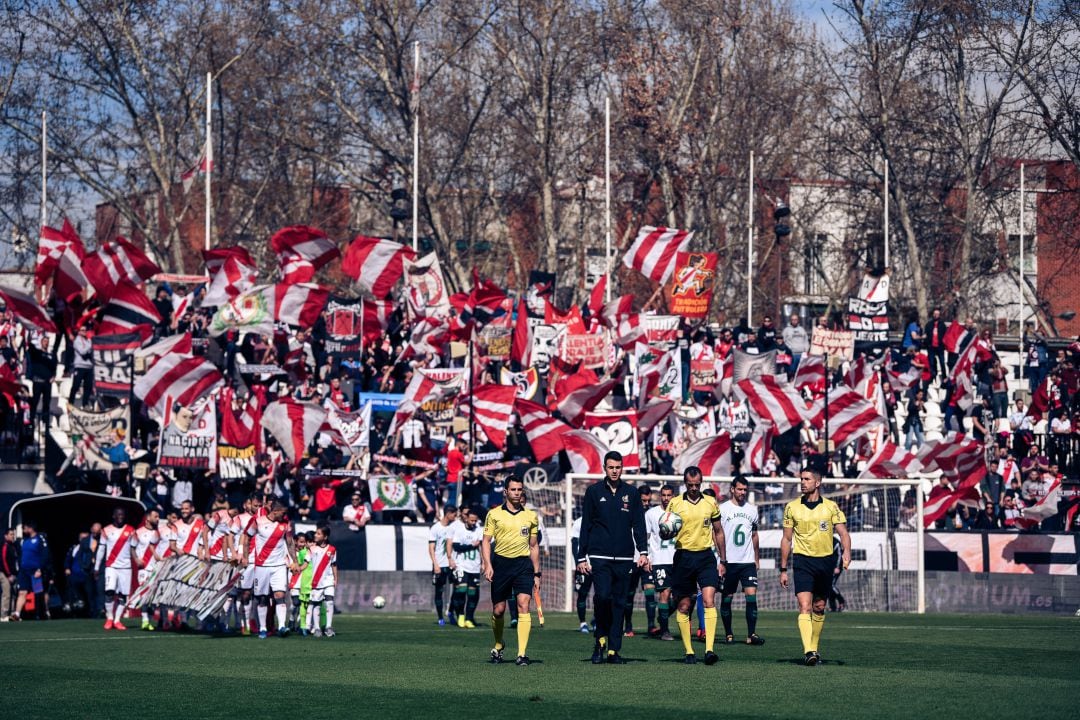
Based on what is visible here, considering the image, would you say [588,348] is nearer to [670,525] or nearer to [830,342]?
[830,342]

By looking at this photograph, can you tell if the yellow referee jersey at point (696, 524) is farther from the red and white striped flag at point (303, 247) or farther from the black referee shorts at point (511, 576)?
the red and white striped flag at point (303, 247)

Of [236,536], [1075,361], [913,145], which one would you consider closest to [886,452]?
[1075,361]

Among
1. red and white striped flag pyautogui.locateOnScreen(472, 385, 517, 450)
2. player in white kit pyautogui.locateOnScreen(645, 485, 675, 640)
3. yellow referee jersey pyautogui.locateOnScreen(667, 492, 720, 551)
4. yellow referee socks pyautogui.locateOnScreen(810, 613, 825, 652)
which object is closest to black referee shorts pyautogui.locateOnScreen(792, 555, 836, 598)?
yellow referee socks pyautogui.locateOnScreen(810, 613, 825, 652)

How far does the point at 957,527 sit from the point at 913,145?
80.4 ft

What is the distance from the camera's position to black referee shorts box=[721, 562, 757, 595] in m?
21.8

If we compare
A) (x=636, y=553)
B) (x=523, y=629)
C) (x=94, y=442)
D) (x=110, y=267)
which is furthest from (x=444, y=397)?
(x=523, y=629)

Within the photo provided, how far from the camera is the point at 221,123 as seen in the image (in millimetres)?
56719

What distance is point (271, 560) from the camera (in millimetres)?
24969

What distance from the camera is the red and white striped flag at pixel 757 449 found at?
112 ft

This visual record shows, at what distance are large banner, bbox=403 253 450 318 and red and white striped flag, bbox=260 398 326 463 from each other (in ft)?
14.5

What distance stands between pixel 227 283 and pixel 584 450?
7.91 meters

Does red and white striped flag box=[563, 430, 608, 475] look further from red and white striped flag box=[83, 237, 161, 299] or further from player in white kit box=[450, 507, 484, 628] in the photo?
red and white striped flag box=[83, 237, 161, 299]

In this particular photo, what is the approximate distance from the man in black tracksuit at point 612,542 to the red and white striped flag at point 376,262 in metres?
17.9

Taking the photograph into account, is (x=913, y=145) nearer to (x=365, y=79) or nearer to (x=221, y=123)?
(x=365, y=79)
